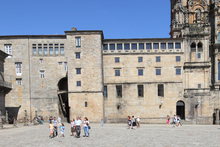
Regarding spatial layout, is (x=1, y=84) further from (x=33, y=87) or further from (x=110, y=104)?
(x=110, y=104)

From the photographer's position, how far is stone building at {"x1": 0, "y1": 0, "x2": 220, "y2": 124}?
45844 mm

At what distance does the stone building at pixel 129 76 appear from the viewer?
150 ft

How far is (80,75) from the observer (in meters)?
44.0

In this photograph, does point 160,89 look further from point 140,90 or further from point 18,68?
point 18,68

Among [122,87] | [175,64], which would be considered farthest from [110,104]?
[175,64]

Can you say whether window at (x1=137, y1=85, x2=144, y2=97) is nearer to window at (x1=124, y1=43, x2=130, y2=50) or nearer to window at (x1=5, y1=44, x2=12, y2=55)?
window at (x1=124, y1=43, x2=130, y2=50)

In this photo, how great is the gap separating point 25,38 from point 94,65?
13.4 m

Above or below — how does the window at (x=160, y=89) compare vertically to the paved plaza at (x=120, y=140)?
above

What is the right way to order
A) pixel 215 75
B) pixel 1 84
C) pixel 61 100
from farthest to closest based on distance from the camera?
pixel 215 75 → pixel 61 100 → pixel 1 84

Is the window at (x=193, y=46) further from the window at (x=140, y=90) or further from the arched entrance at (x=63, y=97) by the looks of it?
the arched entrance at (x=63, y=97)

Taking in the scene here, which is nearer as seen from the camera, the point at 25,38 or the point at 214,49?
the point at 25,38

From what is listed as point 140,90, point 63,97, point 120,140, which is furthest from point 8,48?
point 120,140

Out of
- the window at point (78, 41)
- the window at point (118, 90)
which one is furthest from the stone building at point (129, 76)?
the window at point (78, 41)

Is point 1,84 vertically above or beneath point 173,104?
above
